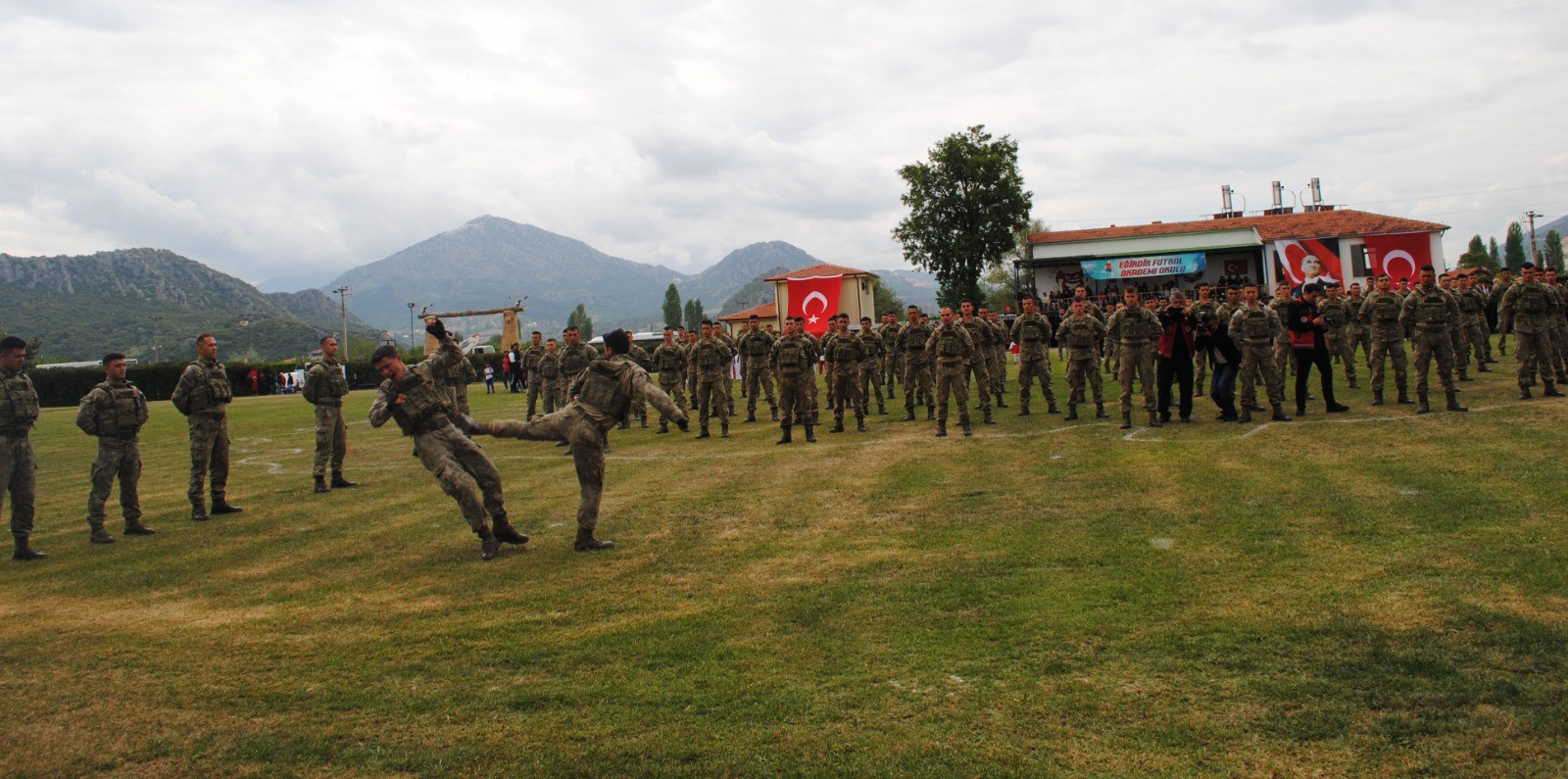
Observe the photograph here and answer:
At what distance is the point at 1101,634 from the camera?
18.8 ft

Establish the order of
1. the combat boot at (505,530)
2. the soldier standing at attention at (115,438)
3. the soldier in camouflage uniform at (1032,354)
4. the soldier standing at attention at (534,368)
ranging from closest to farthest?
1. the combat boot at (505,530)
2. the soldier standing at attention at (115,438)
3. the soldier in camouflage uniform at (1032,354)
4. the soldier standing at attention at (534,368)

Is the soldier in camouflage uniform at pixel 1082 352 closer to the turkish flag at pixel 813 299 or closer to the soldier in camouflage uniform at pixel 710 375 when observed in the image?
the soldier in camouflage uniform at pixel 710 375

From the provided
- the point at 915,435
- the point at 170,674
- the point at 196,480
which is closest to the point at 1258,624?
the point at 170,674

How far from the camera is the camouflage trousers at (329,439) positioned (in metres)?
14.4

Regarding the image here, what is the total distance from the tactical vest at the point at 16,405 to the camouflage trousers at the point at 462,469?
187 inches

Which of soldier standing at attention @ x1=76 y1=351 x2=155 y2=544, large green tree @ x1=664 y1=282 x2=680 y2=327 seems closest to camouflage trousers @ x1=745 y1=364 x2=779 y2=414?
soldier standing at attention @ x1=76 y1=351 x2=155 y2=544

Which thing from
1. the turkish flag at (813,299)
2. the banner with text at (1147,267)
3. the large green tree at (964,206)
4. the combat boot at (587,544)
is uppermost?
the large green tree at (964,206)

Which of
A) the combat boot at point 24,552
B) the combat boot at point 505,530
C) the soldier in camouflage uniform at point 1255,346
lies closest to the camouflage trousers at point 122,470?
the combat boot at point 24,552

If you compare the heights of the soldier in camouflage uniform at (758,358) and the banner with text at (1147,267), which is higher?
the banner with text at (1147,267)

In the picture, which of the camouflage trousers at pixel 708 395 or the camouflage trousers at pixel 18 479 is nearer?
the camouflage trousers at pixel 18 479

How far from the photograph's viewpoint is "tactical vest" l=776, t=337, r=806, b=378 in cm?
1600

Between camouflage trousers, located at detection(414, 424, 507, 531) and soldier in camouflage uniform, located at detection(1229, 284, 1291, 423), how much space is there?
37.0 ft

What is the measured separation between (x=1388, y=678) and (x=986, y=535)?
3806 millimetres

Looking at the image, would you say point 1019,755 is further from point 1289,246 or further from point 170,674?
point 1289,246
